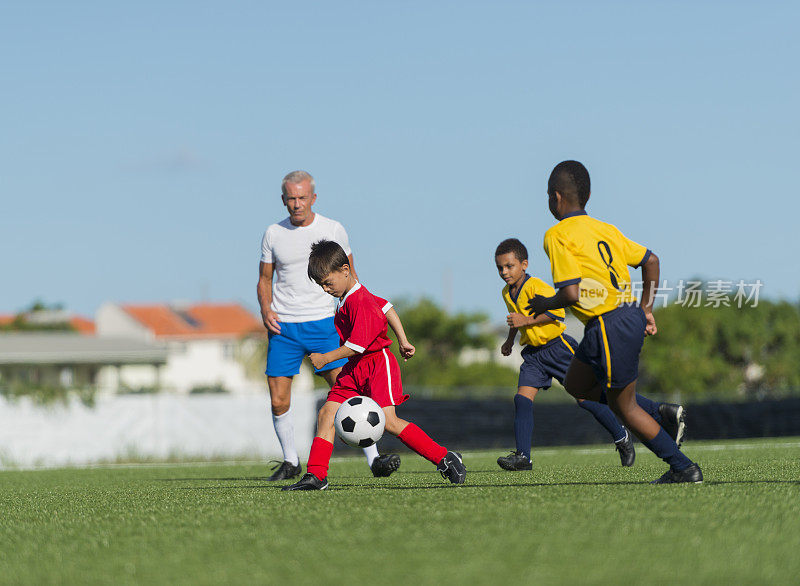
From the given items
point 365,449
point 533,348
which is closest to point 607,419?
point 533,348

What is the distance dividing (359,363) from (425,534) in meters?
2.65

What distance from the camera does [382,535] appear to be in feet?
12.2

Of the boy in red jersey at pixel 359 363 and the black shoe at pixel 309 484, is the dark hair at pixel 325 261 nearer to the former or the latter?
the boy in red jersey at pixel 359 363

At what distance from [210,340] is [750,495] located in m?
81.2

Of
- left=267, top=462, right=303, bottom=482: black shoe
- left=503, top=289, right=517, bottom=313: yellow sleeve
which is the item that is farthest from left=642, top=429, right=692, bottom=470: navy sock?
left=267, top=462, right=303, bottom=482: black shoe

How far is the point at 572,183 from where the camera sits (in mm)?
5422

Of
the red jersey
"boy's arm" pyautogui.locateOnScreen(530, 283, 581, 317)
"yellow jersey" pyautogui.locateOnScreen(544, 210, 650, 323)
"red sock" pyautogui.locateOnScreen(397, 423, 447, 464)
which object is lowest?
"red sock" pyautogui.locateOnScreen(397, 423, 447, 464)

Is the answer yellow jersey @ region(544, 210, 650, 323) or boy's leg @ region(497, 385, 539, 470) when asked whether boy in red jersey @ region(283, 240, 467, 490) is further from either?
boy's leg @ region(497, 385, 539, 470)

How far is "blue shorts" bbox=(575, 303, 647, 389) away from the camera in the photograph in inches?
204

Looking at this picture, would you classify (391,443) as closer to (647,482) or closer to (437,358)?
(647,482)

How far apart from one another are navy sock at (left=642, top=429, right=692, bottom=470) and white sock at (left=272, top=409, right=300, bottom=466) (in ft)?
11.0

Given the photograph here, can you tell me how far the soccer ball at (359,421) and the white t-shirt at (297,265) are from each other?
1763 mm

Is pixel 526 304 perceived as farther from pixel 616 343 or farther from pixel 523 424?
pixel 616 343

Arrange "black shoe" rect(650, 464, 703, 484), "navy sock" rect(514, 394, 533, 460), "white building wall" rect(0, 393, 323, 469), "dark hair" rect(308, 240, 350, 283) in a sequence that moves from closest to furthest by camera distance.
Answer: "black shoe" rect(650, 464, 703, 484) → "dark hair" rect(308, 240, 350, 283) → "navy sock" rect(514, 394, 533, 460) → "white building wall" rect(0, 393, 323, 469)
